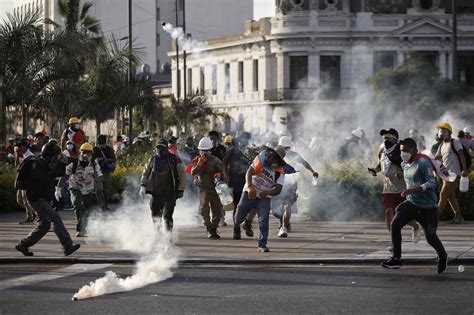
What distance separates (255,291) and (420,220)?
8.20ft

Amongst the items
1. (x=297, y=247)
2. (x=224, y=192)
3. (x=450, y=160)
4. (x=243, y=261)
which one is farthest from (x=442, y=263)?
(x=450, y=160)

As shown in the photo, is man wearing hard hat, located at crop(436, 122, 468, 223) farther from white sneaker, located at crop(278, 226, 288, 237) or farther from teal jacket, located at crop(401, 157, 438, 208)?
teal jacket, located at crop(401, 157, 438, 208)

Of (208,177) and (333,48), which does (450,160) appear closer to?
(208,177)

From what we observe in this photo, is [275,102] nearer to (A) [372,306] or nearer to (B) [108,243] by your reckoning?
(B) [108,243]

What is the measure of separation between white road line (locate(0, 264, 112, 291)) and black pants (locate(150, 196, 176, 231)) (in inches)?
72.0

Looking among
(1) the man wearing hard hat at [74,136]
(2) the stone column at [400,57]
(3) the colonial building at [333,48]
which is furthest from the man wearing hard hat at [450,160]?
(2) the stone column at [400,57]

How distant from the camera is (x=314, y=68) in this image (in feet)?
224

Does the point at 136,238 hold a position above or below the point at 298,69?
below

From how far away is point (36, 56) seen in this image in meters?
29.2

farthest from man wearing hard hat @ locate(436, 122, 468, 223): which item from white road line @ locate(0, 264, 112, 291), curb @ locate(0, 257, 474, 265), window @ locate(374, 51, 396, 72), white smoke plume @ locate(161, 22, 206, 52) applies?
window @ locate(374, 51, 396, 72)

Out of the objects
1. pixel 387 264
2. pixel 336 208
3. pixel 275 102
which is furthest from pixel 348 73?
pixel 387 264

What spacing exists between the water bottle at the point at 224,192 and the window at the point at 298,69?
49052mm

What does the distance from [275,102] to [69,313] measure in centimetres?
5644

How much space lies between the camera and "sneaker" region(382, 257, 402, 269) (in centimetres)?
1492
